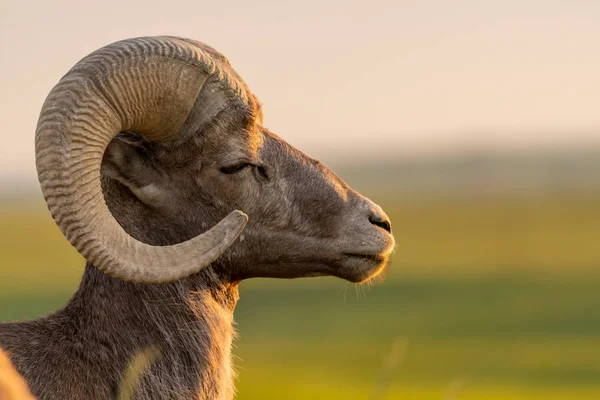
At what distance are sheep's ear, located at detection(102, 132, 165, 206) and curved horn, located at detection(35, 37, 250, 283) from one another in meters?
0.14

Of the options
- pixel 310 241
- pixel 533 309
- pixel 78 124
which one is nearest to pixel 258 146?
pixel 310 241

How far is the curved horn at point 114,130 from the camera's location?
526cm

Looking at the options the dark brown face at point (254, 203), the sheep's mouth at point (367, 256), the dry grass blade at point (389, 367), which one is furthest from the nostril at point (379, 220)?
the dry grass blade at point (389, 367)

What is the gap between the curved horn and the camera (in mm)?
5262

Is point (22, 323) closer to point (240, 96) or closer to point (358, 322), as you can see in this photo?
point (240, 96)

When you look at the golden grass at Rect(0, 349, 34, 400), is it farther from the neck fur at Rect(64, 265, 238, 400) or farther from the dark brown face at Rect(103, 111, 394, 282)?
the dark brown face at Rect(103, 111, 394, 282)

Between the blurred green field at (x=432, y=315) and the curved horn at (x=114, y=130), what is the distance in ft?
4.04

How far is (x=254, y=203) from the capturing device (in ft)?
19.8

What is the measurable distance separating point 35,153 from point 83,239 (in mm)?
499

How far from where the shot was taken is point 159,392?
18.5 feet

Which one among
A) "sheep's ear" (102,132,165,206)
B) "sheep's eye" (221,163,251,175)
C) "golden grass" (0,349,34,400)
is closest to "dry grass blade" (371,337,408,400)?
"sheep's eye" (221,163,251,175)

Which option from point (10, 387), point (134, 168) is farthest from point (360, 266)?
point (10, 387)

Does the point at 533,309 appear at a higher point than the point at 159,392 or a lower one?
higher

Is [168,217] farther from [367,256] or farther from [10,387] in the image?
[10,387]
